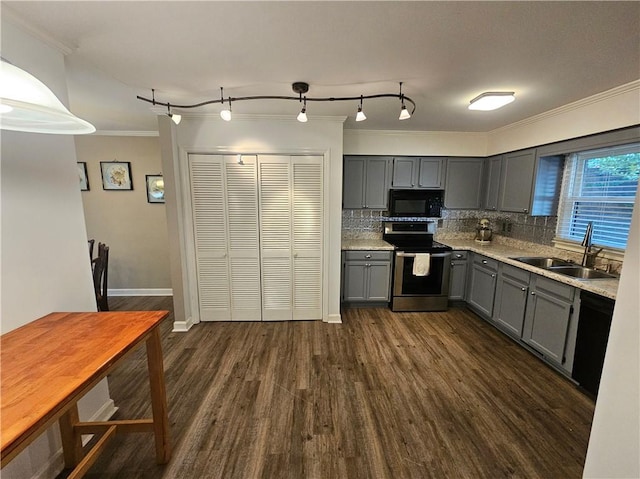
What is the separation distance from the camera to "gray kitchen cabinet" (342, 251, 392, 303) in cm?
375

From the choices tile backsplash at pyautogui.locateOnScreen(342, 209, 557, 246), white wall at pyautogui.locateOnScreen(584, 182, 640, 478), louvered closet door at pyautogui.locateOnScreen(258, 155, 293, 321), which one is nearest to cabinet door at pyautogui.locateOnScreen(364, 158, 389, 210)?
tile backsplash at pyautogui.locateOnScreen(342, 209, 557, 246)

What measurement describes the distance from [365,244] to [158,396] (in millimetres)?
2910

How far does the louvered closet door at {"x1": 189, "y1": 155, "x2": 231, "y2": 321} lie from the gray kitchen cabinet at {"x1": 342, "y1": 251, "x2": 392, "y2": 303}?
1586mm

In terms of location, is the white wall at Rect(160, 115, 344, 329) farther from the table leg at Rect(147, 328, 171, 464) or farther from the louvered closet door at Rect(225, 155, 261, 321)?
the table leg at Rect(147, 328, 171, 464)

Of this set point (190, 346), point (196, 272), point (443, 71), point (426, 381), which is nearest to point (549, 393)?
point (426, 381)

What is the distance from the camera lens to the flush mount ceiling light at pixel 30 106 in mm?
931

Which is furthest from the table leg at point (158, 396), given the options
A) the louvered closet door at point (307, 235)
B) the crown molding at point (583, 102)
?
the crown molding at point (583, 102)

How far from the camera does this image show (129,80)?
2160mm

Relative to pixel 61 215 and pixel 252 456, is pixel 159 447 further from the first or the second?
pixel 61 215

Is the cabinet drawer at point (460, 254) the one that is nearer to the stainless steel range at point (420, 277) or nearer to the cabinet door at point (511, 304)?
the stainless steel range at point (420, 277)

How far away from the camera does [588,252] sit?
269cm

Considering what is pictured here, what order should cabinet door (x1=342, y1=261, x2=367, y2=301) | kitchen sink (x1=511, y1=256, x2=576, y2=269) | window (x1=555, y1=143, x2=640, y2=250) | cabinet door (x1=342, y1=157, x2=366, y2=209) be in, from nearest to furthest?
window (x1=555, y1=143, x2=640, y2=250), kitchen sink (x1=511, y1=256, x2=576, y2=269), cabinet door (x1=342, y1=261, x2=367, y2=301), cabinet door (x1=342, y1=157, x2=366, y2=209)

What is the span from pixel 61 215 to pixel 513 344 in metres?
4.18

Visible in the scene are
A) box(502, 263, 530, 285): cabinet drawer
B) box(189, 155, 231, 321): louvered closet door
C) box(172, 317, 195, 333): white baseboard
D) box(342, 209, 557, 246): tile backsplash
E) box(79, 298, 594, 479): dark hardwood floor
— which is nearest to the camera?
box(79, 298, 594, 479): dark hardwood floor
